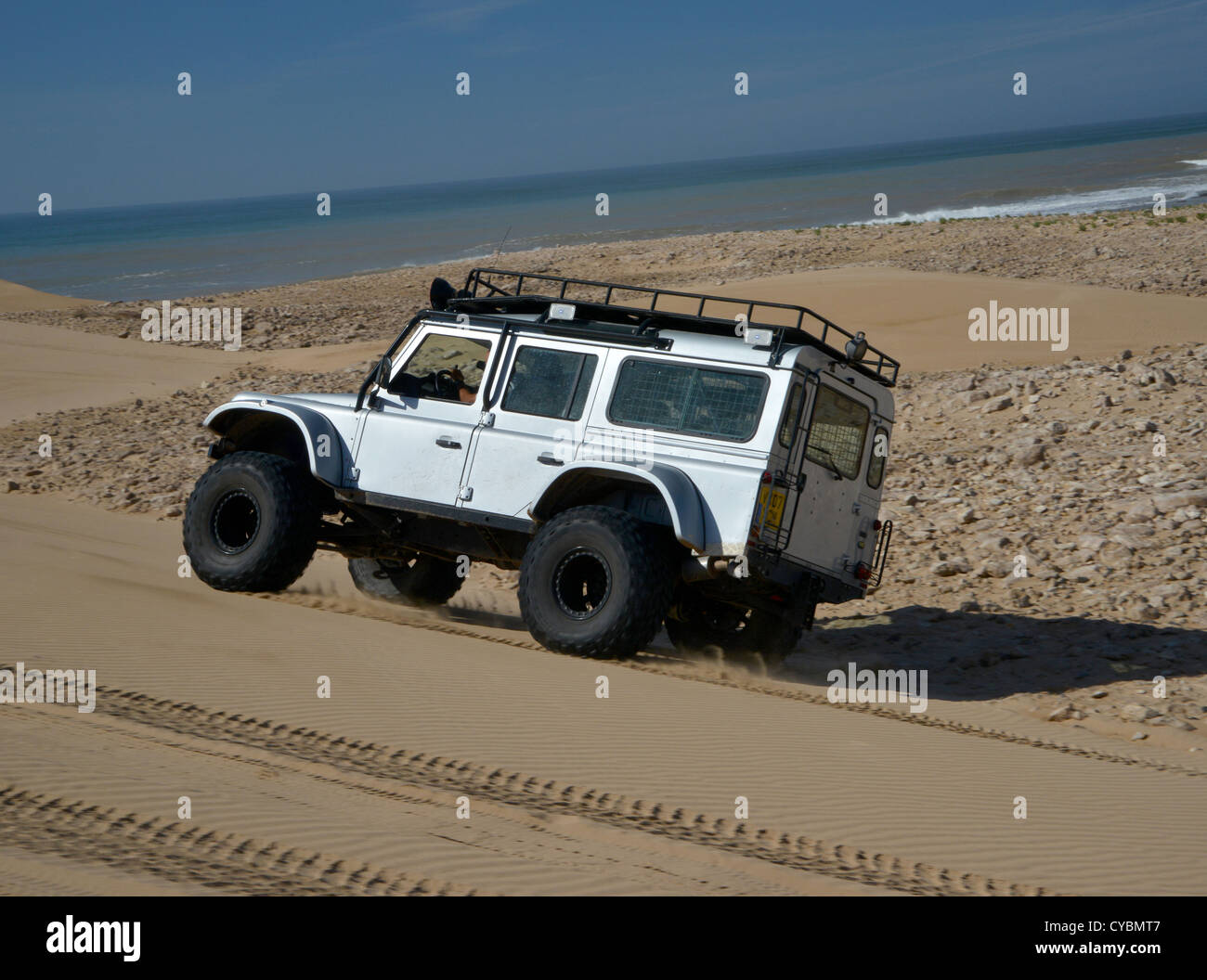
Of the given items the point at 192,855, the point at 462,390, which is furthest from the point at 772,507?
the point at 192,855

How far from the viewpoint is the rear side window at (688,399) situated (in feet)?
25.2

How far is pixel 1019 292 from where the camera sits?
76.3 ft

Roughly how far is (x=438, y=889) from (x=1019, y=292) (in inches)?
830

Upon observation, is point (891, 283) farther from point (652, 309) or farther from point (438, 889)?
point (438, 889)

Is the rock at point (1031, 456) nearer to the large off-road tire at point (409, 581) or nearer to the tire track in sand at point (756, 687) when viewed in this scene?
the tire track in sand at point (756, 687)

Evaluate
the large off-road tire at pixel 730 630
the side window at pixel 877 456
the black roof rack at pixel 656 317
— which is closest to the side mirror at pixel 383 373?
the black roof rack at pixel 656 317

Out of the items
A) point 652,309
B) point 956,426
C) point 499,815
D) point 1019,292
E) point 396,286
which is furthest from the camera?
point 396,286

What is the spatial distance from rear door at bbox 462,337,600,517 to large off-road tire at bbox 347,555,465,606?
6.63 ft

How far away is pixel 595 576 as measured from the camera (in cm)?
816

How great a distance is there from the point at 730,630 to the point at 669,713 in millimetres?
2046

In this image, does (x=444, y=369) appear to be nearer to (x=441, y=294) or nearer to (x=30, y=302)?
(x=441, y=294)

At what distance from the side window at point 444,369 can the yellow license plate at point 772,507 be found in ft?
7.05

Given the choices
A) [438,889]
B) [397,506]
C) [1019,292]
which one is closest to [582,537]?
[397,506]
